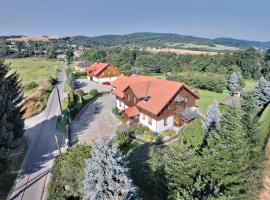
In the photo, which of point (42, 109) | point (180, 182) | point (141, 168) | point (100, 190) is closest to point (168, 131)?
point (141, 168)

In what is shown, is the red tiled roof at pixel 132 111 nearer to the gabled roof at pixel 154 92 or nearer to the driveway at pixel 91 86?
the gabled roof at pixel 154 92

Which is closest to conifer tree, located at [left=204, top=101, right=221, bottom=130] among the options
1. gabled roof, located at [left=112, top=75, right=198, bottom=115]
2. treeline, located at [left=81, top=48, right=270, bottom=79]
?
gabled roof, located at [left=112, top=75, right=198, bottom=115]

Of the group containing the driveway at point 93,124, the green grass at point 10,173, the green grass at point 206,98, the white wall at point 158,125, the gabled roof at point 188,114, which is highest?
the gabled roof at point 188,114

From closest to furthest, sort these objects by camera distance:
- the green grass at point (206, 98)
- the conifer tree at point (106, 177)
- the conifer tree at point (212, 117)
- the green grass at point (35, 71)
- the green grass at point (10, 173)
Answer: the conifer tree at point (106, 177), the green grass at point (10, 173), the conifer tree at point (212, 117), the green grass at point (206, 98), the green grass at point (35, 71)

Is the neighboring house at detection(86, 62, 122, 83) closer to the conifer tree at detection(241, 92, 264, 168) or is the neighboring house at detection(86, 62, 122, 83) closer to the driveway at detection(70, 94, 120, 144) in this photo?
the driveway at detection(70, 94, 120, 144)

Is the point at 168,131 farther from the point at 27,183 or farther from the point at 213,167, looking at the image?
the point at 27,183

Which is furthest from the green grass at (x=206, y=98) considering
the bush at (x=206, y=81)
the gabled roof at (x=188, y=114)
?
the gabled roof at (x=188, y=114)
